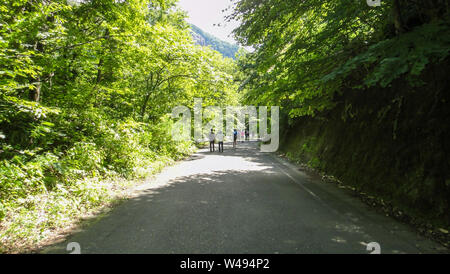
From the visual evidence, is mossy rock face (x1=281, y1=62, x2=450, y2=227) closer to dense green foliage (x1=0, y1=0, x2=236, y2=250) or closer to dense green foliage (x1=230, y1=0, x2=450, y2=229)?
dense green foliage (x1=230, y1=0, x2=450, y2=229)

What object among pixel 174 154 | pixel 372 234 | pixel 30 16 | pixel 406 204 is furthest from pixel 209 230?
pixel 174 154

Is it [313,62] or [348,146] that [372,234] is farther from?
[348,146]

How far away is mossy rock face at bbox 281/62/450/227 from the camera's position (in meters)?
4.45

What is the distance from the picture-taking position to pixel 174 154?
1413 centimetres

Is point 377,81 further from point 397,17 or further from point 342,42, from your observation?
point 342,42

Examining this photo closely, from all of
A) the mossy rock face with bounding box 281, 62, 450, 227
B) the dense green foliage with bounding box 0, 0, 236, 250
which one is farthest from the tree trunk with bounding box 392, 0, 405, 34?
the dense green foliage with bounding box 0, 0, 236, 250

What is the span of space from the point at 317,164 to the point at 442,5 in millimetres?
6856

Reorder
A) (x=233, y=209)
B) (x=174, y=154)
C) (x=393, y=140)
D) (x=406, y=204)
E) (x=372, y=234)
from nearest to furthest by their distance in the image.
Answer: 1. (x=372, y=234)
2. (x=406, y=204)
3. (x=233, y=209)
4. (x=393, y=140)
5. (x=174, y=154)

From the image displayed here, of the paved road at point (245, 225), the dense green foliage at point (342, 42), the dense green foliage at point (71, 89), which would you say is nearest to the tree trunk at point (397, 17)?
the dense green foliage at point (342, 42)

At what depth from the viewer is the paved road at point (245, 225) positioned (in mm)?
3572

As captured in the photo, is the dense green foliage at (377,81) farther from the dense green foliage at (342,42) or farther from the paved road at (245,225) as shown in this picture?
the paved road at (245,225)

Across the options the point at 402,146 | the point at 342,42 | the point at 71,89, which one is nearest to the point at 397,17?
the point at 342,42

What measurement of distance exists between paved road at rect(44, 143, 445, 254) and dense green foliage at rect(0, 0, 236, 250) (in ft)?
4.49

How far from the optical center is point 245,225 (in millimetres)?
4418
